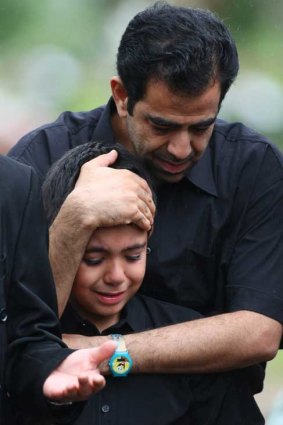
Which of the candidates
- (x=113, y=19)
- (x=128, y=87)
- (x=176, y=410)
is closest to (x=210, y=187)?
(x=128, y=87)

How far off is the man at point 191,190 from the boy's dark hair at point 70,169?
1.9 inches

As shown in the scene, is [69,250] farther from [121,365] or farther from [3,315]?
[3,315]

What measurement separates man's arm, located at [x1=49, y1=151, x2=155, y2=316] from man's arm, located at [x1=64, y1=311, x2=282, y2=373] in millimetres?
250

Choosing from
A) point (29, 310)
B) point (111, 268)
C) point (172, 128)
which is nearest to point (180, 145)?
point (172, 128)

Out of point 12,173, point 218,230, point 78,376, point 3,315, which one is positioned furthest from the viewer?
point 218,230

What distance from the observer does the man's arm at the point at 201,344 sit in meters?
4.79

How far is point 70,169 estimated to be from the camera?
487 cm

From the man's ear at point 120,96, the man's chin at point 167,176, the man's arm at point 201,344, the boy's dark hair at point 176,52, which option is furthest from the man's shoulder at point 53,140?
the man's arm at point 201,344

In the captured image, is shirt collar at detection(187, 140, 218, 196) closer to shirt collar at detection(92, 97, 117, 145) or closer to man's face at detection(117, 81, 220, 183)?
man's face at detection(117, 81, 220, 183)

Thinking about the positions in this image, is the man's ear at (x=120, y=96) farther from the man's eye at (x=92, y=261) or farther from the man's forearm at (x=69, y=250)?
the man's eye at (x=92, y=261)

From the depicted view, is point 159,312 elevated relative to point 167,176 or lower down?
lower down

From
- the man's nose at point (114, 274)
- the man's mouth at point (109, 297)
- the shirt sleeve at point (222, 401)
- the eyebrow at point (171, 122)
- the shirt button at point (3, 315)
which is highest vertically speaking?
the eyebrow at point (171, 122)

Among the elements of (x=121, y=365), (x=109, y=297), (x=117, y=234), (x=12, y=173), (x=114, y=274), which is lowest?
(x=121, y=365)

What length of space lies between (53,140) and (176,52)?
569 mm
